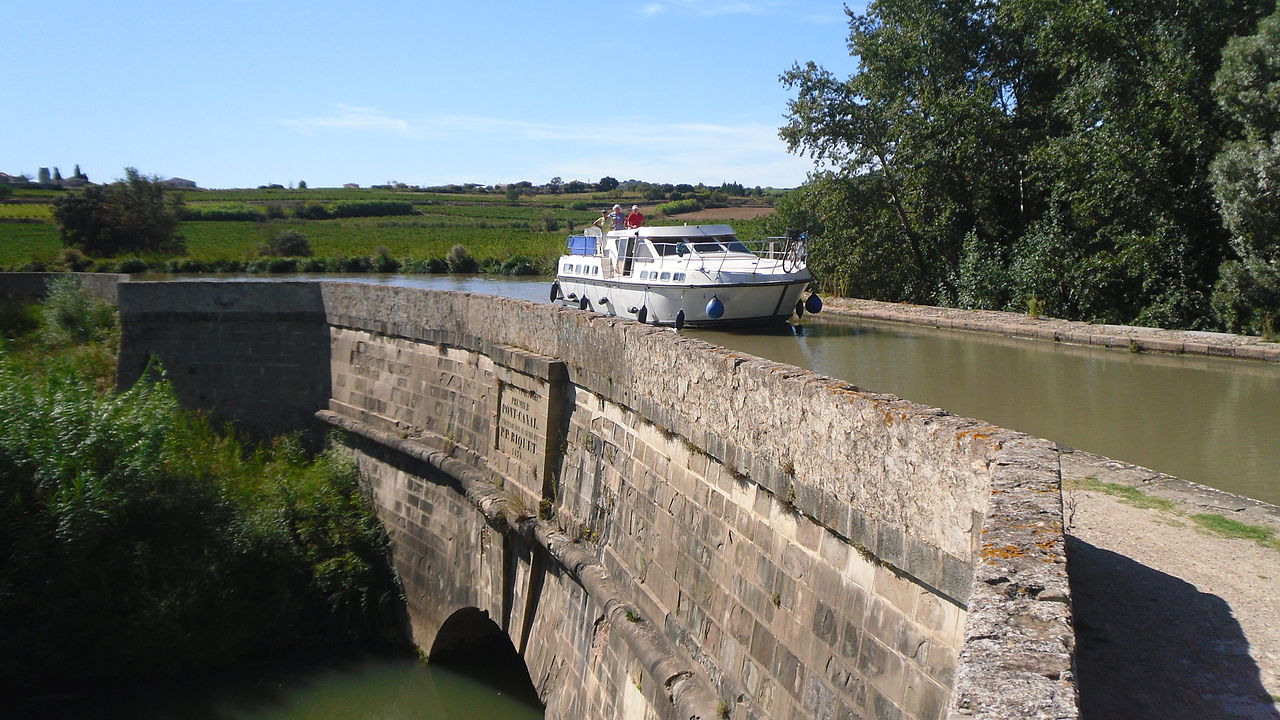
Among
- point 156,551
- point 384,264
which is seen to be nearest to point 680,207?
point 384,264

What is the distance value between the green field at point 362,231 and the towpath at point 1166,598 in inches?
1146

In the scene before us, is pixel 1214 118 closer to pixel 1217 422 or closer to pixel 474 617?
pixel 1217 422

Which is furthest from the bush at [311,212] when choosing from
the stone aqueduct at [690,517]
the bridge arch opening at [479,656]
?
the bridge arch opening at [479,656]

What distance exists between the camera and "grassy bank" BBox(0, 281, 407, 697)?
975cm

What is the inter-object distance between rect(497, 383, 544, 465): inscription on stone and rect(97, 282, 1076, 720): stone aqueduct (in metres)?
0.03

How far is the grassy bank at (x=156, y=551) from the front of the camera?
384 inches

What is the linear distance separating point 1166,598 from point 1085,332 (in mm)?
11392

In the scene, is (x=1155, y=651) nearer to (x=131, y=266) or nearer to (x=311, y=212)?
(x=131, y=266)

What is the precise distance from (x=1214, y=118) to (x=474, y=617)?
14652mm

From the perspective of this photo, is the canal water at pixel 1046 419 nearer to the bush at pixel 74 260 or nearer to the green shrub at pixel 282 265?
the green shrub at pixel 282 265

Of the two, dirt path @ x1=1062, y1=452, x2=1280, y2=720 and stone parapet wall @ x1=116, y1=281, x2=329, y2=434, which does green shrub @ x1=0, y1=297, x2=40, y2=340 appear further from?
dirt path @ x1=1062, y1=452, x2=1280, y2=720

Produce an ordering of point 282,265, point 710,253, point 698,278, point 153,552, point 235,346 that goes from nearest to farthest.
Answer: point 153,552 < point 235,346 < point 698,278 < point 710,253 < point 282,265

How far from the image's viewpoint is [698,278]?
53.9 feet

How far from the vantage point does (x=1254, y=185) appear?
14.0 meters
